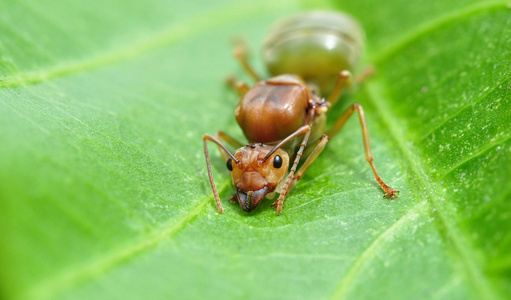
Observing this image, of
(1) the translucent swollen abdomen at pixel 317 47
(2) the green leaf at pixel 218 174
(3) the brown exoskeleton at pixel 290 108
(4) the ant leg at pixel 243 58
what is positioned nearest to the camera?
(2) the green leaf at pixel 218 174

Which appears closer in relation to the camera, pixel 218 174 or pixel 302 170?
pixel 302 170

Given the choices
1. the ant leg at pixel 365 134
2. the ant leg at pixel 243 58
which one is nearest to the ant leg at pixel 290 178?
the ant leg at pixel 365 134

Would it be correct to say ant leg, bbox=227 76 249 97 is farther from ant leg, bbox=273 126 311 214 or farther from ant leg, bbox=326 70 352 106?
ant leg, bbox=273 126 311 214

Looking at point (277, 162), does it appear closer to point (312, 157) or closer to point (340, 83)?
point (312, 157)

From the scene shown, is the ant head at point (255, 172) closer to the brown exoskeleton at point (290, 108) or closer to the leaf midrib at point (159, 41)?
the brown exoskeleton at point (290, 108)

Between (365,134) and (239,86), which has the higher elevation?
(239,86)

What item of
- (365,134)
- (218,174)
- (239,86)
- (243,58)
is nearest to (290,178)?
(218,174)
